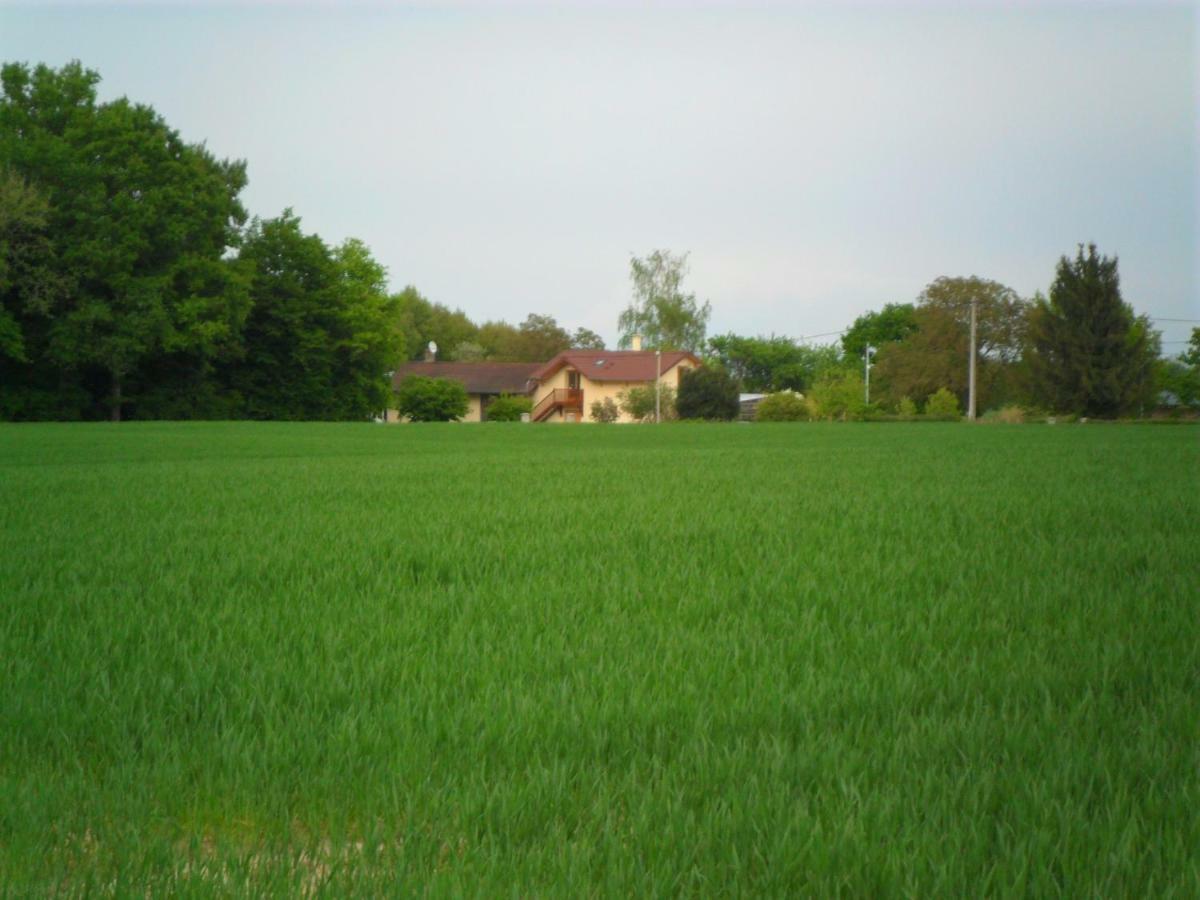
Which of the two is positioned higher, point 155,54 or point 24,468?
point 155,54

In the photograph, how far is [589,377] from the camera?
71812mm

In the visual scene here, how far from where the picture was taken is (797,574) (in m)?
5.48

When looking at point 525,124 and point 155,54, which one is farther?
point 525,124

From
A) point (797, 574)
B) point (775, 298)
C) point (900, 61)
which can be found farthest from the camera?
point (775, 298)

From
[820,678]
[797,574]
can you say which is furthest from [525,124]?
[820,678]

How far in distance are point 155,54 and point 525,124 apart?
939cm

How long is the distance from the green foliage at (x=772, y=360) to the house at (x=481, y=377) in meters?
31.8

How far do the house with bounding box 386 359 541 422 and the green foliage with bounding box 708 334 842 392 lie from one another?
31.8 meters

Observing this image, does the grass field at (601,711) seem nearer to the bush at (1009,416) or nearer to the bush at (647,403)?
the bush at (1009,416)

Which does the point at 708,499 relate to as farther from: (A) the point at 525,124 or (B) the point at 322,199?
(B) the point at 322,199

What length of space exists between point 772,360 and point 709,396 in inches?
2004

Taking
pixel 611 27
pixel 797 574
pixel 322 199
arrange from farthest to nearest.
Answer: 1. pixel 322 199
2. pixel 611 27
3. pixel 797 574

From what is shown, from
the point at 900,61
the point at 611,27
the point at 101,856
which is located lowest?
the point at 101,856


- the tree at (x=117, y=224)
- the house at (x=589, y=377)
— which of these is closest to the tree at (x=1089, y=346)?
the house at (x=589, y=377)
